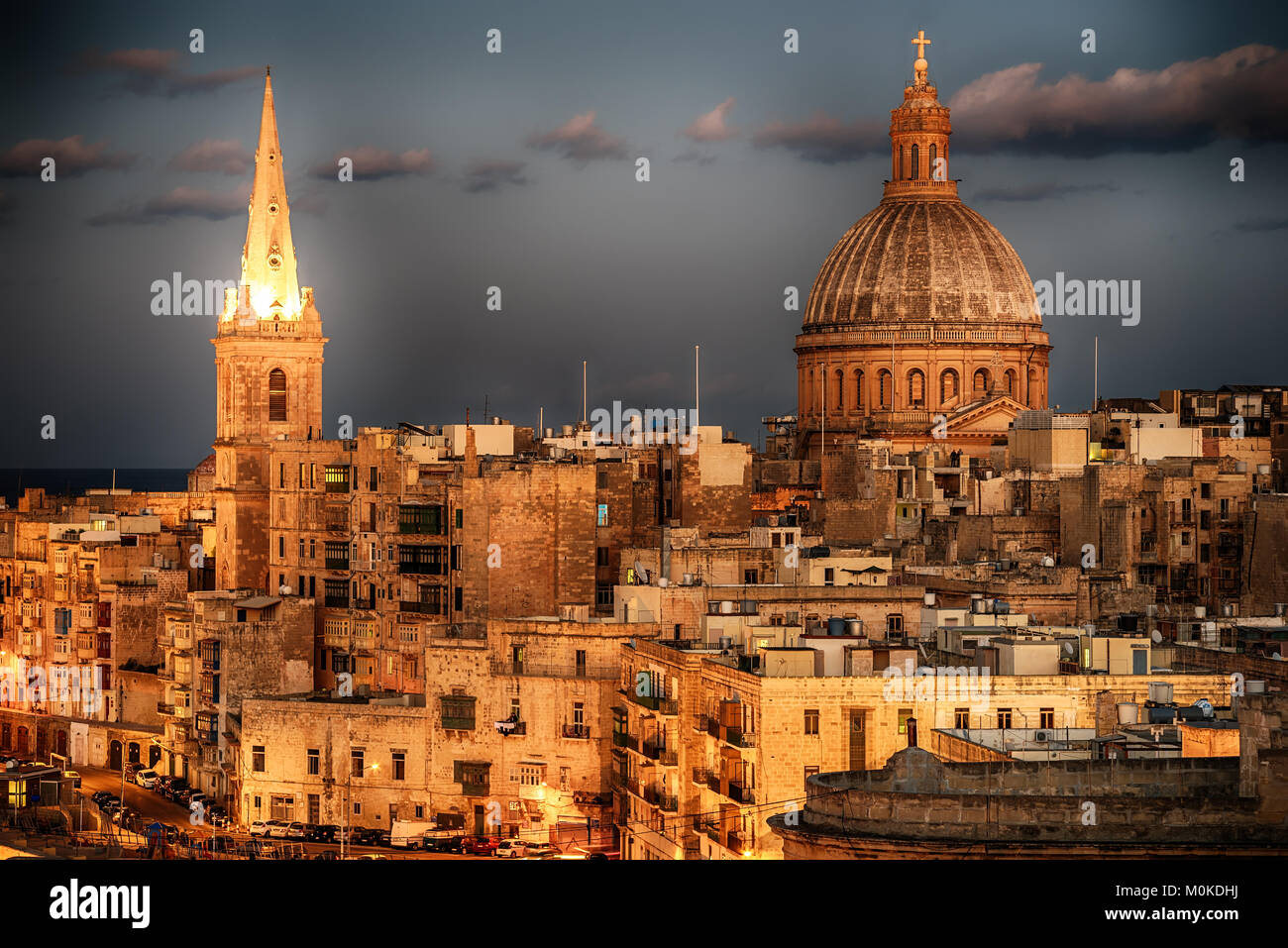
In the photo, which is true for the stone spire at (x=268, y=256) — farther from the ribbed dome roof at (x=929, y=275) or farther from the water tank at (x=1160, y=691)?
the water tank at (x=1160, y=691)

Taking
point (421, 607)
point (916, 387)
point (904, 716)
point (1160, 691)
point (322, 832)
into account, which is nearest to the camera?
point (904, 716)

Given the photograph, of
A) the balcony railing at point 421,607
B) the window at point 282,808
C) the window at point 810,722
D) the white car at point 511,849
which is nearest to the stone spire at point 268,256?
the balcony railing at point 421,607

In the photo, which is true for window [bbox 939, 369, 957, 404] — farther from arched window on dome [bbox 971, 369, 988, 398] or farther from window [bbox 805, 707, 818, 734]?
window [bbox 805, 707, 818, 734]

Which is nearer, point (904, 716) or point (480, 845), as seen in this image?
point (904, 716)

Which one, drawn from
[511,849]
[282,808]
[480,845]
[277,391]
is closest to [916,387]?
[277,391]

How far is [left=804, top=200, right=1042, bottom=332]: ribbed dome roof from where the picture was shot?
3654 inches

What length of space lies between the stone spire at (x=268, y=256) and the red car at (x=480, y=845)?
2883cm

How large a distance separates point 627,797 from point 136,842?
9.17m

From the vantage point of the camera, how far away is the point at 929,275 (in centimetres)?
9300

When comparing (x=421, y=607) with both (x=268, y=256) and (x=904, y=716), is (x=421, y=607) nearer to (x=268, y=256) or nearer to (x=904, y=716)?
(x=268, y=256)

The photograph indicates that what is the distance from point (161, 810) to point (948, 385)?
45187mm

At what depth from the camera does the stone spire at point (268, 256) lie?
73250 millimetres
